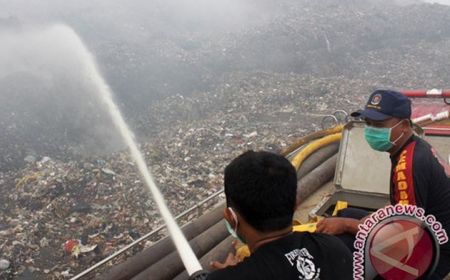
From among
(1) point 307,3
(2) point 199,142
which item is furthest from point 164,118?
(1) point 307,3

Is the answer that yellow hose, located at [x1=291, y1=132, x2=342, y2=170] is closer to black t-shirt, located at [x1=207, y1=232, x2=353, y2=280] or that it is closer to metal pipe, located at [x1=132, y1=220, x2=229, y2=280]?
metal pipe, located at [x1=132, y1=220, x2=229, y2=280]

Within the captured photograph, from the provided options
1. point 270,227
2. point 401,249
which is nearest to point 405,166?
point 401,249

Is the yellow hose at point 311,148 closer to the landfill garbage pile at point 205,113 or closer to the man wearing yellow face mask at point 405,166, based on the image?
the man wearing yellow face mask at point 405,166

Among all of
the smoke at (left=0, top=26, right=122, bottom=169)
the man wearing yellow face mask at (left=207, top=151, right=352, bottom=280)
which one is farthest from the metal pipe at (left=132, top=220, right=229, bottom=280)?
the smoke at (left=0, top=26, right=122, bottom=169)

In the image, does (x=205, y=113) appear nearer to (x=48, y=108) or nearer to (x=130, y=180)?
(x=48, y=108)

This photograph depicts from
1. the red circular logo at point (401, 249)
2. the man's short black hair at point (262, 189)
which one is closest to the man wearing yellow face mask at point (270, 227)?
the man's short black hair at point (262, 189)
